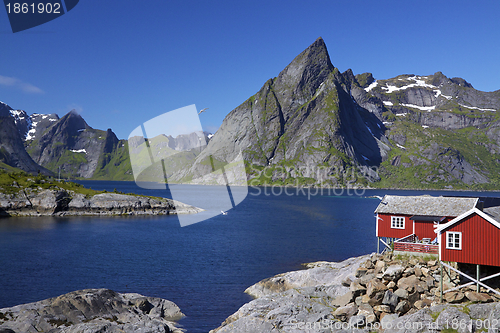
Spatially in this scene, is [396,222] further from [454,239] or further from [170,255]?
[170,255]

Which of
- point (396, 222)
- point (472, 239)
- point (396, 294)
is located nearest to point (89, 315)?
point (396, 294)

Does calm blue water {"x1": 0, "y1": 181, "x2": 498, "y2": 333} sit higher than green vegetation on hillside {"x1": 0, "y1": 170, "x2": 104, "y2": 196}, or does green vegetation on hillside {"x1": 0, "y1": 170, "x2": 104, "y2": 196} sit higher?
green vegetation on hillside {"x1": 0, "y1": 170, "x2": 104, "y2": 196}

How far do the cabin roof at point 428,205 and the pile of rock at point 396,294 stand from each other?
A: 29.9ft

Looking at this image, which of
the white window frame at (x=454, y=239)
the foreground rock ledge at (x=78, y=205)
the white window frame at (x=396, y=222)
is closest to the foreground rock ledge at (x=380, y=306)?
the white window frame at (x=454, y=239)

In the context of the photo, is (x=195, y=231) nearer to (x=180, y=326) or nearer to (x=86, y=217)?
(x=86, y=217)

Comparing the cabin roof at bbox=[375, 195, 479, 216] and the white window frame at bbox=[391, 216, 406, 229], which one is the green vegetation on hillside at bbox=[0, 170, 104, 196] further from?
the white window frame at bbox=[391, 216, 406, 229]

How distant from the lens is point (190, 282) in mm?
43906

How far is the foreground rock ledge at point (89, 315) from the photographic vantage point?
24625mm

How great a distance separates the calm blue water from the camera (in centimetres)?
3891

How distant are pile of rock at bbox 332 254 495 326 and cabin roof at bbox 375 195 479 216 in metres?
9.10

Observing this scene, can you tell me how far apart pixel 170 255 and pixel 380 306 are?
4229 centimetres

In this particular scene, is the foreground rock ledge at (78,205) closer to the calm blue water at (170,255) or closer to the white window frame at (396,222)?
the calm blue water at (170,255)

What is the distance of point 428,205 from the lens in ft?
123

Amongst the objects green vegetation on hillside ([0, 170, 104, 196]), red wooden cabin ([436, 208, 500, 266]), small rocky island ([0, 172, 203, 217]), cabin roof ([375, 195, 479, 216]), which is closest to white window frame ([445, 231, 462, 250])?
red wooden cabin ([436, 208, 500, 266])
